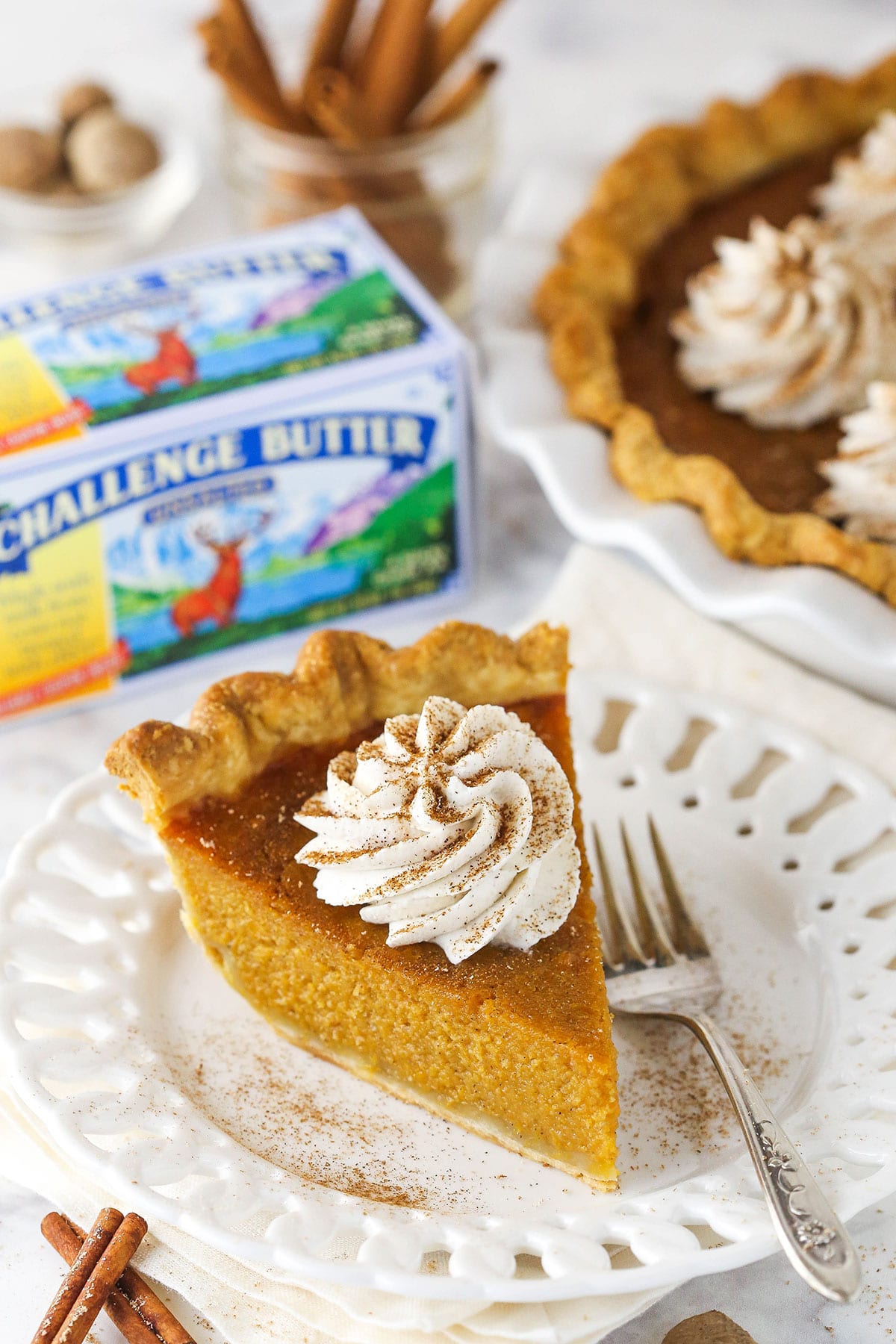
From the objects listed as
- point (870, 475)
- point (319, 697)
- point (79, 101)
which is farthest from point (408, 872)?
point (79, 101)

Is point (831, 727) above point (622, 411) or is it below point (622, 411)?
below

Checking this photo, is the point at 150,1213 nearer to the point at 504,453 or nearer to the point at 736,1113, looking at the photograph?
the point at 736,1113

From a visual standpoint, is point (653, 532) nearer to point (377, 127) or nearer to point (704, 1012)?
point (704, 1012)

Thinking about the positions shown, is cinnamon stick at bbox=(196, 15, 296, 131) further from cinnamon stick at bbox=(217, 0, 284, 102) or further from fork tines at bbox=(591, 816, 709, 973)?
fork tines at bbox=(591, 816, 709, 973)

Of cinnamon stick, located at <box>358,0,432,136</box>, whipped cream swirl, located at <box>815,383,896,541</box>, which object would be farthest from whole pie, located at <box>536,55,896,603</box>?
cinnamon stick, located at <box>358,0,432,136</box>

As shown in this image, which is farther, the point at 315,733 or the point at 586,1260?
the point at 315,733

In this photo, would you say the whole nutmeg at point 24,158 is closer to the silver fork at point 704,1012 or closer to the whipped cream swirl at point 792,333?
the whipped cream swirl at point 792,333

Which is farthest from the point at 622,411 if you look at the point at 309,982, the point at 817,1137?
the point at 817,1137

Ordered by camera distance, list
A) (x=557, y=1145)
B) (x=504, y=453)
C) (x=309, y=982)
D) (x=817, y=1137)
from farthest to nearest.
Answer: (x=504, y=453) → (x=309, y=982) → (x=557, y=1145) → (x=817, y=1137)
